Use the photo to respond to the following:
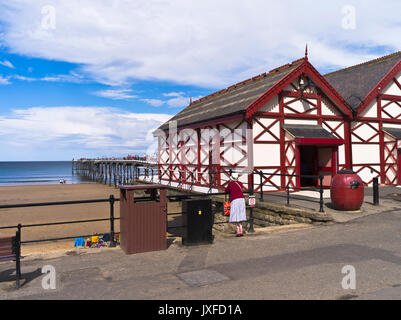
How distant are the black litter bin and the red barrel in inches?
217

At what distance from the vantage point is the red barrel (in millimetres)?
10938

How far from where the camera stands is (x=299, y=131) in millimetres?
16797

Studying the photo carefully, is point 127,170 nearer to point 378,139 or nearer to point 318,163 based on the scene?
point 318,163

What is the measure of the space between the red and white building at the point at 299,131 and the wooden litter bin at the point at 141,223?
853cm

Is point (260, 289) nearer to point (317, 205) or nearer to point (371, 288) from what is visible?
point (371, 288)

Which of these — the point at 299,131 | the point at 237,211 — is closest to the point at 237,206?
the point at 237,211

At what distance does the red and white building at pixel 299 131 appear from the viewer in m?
16.5

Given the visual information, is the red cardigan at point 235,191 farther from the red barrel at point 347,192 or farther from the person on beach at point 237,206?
the red barrel at point 347,192

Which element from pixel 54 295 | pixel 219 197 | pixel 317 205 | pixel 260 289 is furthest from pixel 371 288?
pixel 219 197

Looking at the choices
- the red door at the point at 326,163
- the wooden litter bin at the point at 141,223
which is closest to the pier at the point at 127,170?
the red door at the point at 326,163

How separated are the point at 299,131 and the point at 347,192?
251 inches

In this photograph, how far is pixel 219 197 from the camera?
15898mm

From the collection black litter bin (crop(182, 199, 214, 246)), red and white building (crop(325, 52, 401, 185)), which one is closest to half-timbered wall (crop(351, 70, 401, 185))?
red and white building (crop(325, 52, 401, 185))
